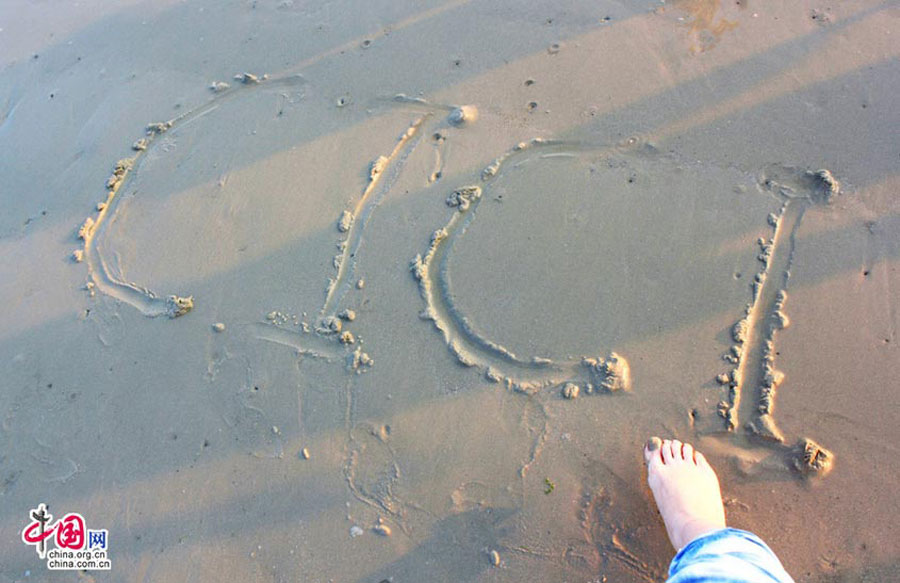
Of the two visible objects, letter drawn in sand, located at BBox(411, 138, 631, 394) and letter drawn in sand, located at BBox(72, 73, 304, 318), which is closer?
letter drawn in sand, located at BBox(411, 138, 631, 394)

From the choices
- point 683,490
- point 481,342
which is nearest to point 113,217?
point 481,342

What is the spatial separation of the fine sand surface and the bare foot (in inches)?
3.5

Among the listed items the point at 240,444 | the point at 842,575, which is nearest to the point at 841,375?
the point at 842,575

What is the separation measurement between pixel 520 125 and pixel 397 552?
7.04 feet

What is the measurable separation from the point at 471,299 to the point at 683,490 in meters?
1.16

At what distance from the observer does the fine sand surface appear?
7.22ft

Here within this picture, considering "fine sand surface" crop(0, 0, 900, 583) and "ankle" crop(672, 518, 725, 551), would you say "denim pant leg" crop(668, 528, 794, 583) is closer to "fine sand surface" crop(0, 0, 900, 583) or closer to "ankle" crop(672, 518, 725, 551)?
"ankle" crop(672, 518, 725, 551)

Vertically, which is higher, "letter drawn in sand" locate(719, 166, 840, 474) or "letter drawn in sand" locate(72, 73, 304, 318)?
"letter drawn in sand" locate(72, 73, 304, 318)

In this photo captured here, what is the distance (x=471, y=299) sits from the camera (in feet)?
8.52

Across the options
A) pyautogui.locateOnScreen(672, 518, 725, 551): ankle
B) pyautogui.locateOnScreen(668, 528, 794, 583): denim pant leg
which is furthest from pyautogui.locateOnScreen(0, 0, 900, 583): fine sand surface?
pyautogui.locateOnScreen(668, 528, 794, 583): denim pant leg

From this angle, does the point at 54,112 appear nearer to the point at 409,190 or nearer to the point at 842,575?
the point at 409,190
